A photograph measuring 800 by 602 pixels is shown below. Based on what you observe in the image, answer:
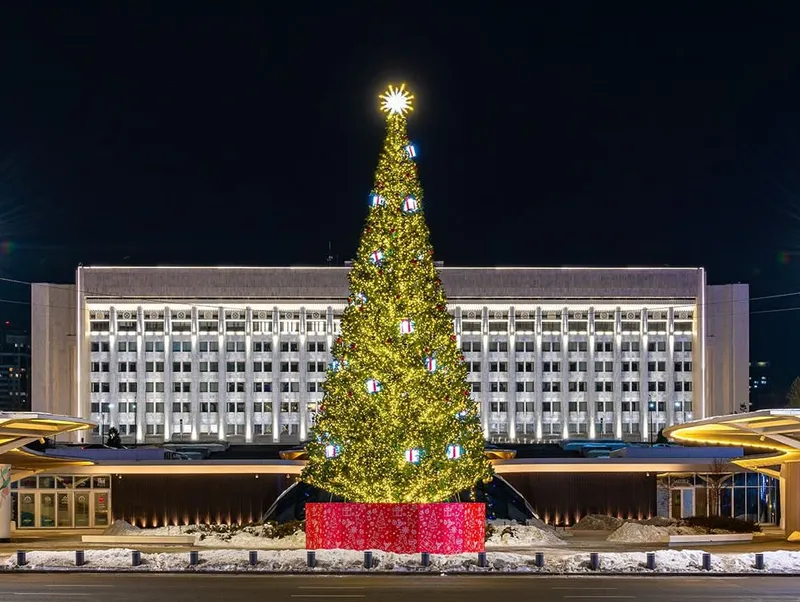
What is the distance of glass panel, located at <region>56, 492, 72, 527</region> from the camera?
54.6 metres

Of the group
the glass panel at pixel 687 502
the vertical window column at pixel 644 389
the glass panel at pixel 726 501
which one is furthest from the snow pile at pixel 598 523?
the vertical window column at pixel 644 389

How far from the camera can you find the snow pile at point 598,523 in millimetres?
51062

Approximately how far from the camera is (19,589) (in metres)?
28.9

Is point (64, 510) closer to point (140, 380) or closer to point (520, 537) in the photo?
point (520, 537)

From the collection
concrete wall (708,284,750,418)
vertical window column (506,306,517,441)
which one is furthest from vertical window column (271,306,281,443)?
concrete wall (708,284,750,418)

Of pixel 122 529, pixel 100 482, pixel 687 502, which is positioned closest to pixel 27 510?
pixel 100 482

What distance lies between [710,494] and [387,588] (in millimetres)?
28298

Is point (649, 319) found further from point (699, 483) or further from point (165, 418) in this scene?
point (699, 483)

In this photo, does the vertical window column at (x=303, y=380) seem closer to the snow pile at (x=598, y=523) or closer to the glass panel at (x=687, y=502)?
the glass panel at (x=687, y=502)

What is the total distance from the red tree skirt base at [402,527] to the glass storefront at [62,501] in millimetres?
19797

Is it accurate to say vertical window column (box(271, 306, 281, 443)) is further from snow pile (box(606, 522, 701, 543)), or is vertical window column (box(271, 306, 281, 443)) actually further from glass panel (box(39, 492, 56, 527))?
snow pile (box(606, 522, 701, 543))

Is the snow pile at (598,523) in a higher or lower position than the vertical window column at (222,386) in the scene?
lower

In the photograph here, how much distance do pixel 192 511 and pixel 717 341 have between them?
2272 inches

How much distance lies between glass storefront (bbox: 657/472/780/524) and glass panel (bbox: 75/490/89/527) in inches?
942
